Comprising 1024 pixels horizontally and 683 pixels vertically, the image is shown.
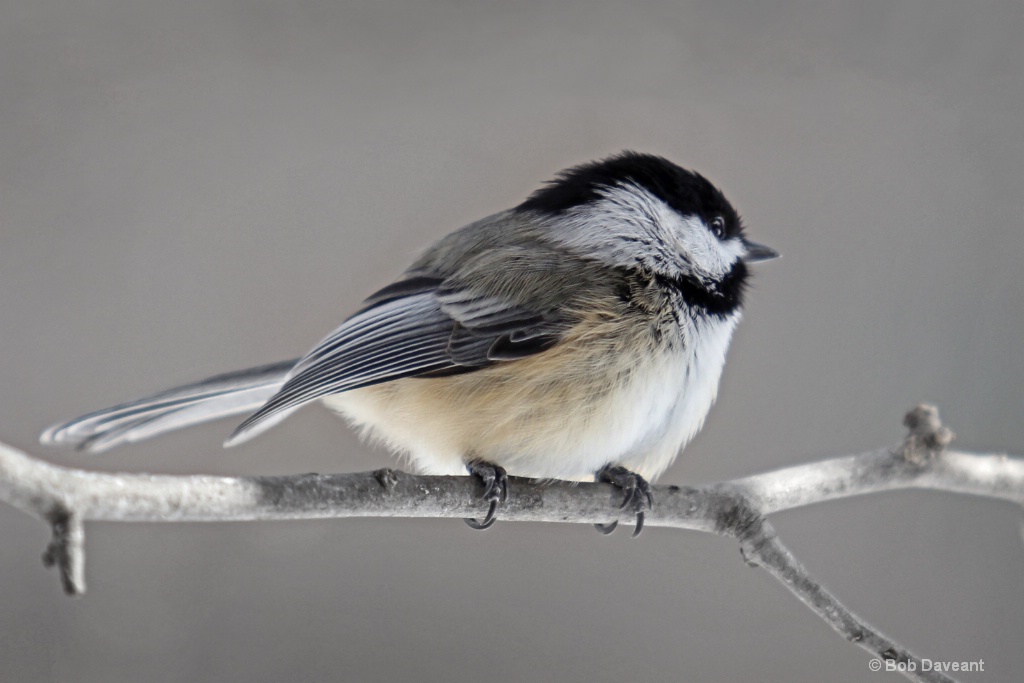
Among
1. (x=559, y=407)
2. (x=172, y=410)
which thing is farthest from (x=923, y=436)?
(x=172, y=410)

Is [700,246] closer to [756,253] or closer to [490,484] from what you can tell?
[756,253]

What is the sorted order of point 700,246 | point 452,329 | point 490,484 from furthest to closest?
point 700,246 < point 452,329 < point 490,484

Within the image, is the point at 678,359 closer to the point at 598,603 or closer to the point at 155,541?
the point at 598,603

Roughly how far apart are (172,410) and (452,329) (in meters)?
0.53

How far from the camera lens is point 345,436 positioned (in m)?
2.13

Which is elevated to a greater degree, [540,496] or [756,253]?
[756,253]

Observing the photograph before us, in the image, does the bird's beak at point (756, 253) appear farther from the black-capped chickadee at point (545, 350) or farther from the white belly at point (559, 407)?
the white belly at point (559, 407)

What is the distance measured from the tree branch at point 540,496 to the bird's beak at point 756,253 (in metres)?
0.39

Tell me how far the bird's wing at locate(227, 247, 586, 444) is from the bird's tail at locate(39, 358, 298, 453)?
0.10 m

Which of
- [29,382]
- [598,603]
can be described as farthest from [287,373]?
[598,603]

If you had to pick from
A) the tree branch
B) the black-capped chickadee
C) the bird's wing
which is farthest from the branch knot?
the bird's wing

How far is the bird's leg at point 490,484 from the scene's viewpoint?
1.34 meters

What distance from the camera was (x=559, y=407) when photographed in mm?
1377

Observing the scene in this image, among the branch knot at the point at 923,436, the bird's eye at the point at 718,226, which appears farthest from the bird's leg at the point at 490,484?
the branch knot at the point at 923,436
